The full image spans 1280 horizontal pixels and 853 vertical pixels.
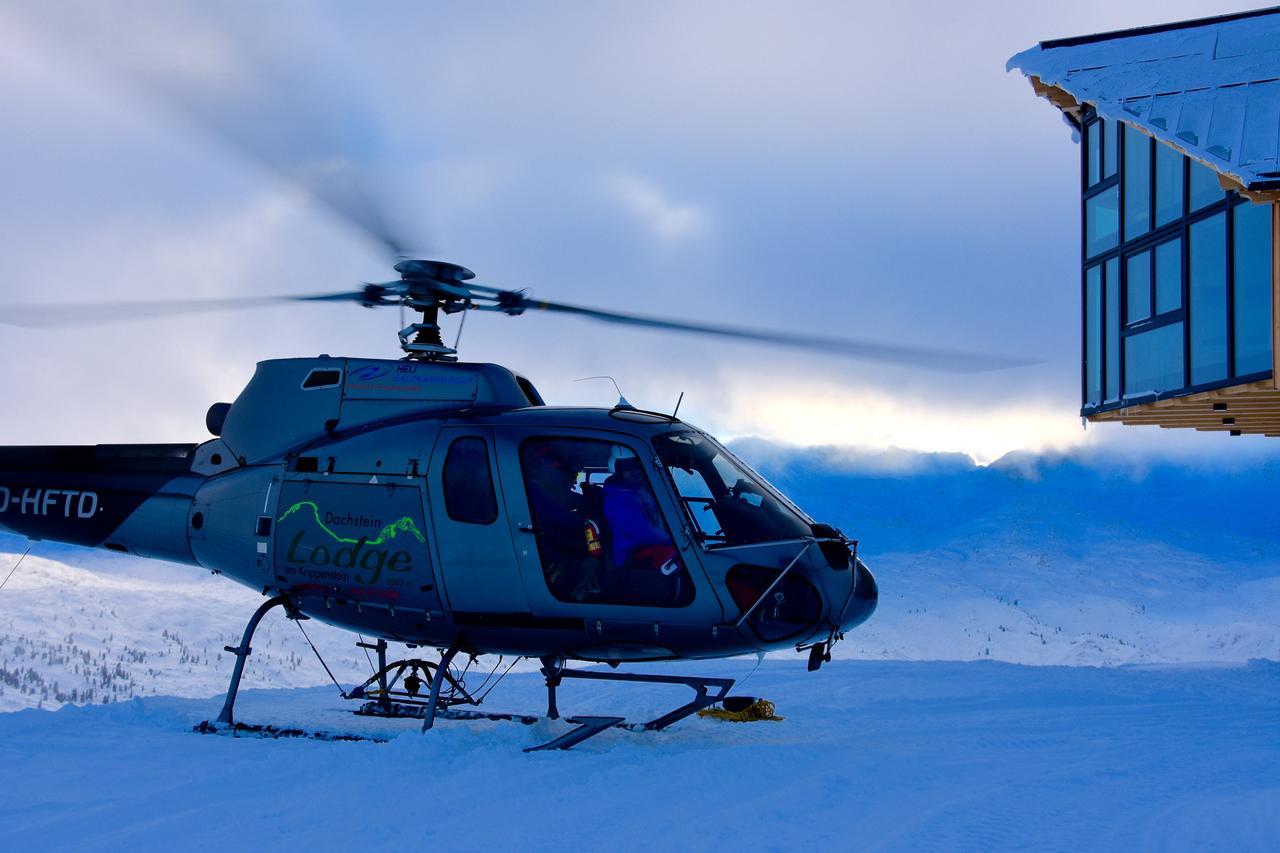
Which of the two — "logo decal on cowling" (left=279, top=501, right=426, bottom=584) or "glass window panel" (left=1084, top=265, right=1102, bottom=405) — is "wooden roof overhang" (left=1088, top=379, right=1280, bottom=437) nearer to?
"glass window panel" (left=1084, top=265, right=1102, bottom=405)

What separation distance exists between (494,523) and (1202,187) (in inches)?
526

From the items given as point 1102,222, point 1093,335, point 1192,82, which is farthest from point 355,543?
point 1102,222

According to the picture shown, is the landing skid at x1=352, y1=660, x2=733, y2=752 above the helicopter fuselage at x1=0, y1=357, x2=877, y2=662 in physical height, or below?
below

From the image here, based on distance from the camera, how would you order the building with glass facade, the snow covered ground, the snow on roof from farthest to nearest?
the building with glass facade
the snow on roof
the snow covered ground

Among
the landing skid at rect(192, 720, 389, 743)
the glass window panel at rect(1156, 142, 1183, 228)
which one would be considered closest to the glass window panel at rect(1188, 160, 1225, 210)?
the glass window panel at rect(1156, 142, 1183, 228)

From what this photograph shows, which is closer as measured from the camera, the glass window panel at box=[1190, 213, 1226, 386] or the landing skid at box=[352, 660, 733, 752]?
the landing skid at box=[352, 660, 733, 752]

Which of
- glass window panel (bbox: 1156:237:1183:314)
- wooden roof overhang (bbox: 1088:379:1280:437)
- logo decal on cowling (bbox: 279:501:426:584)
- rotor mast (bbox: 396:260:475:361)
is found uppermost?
glass window panel (bbox: 1156:237:1183:314)

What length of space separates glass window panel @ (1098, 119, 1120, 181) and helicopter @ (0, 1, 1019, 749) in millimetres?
13428

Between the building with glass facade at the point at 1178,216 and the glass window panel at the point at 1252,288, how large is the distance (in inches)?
0.8

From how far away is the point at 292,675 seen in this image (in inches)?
580

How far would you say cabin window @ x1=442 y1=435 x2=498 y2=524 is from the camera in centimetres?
767

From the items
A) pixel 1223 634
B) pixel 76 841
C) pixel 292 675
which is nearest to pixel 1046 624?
pixel 1223 634

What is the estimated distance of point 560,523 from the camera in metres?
7.47

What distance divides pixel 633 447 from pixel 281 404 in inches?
133
